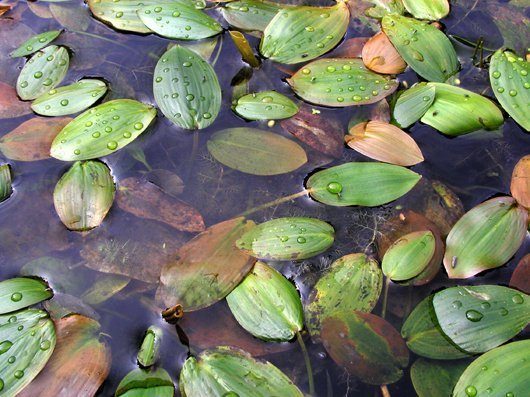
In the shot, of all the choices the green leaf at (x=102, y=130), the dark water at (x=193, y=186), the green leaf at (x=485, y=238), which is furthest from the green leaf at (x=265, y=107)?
the green leaf at (x=485, y=238)

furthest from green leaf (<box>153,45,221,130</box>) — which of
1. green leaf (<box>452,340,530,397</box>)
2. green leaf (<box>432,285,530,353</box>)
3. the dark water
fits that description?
green leaf (<box>452,340,530,397</box>)

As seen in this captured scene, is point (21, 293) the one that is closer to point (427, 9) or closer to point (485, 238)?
point (485, 238)

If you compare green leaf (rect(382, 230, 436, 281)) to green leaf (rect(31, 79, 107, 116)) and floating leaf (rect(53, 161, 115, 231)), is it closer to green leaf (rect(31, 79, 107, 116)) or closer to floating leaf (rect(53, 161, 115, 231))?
floating leaf (rect(53, 161, 115, 231))

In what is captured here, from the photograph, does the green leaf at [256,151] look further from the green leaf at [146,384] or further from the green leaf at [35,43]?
the green leaf at [35,43]

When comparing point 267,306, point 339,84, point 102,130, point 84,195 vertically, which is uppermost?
point 339,84

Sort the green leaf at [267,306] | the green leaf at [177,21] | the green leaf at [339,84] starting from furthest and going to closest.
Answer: the green leaf at [177,21]
the green leaf at [339,84]
the green leaf at [267,306]

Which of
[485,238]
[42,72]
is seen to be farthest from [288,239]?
[42,72]
